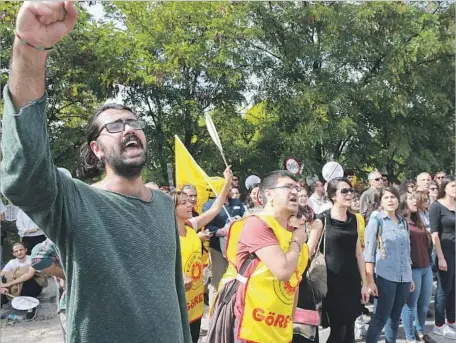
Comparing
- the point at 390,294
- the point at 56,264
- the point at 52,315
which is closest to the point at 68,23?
the point at 56,264

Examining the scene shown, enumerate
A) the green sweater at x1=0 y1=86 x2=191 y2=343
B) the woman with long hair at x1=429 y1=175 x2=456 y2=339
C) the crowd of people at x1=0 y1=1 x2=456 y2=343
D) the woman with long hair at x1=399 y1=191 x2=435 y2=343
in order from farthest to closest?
the woman with long hair at x1=429 y1=175 x2=456 y2=339 < the woman with long hair at x1=399 y1=191 x2=435 y2=343 < the green sweater at x1=0 y1=86 x2=191 y2=343 < the crowd of people at x1=0 y1=1 x2=456 y2=343

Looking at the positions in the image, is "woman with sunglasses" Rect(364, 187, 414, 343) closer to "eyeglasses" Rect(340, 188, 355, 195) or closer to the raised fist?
"eyeglasses" Rect(340, 188, 355, 195)

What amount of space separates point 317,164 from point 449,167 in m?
5.25

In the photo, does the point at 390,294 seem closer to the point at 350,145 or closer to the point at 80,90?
the point at 80,90

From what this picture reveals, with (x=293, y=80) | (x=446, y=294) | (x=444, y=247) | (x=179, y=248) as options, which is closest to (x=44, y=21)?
(x=179, y=248)

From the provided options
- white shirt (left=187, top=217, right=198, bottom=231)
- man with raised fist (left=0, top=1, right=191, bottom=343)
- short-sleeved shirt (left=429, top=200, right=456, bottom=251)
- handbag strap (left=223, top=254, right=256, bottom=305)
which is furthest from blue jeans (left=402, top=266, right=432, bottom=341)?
man with raised fist (left=0, top=1, right=191, bottom=343)

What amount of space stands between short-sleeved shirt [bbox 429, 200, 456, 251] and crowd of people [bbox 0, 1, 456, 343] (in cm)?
1

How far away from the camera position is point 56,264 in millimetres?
2020

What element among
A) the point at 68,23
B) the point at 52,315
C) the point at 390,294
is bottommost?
the point at 52,315

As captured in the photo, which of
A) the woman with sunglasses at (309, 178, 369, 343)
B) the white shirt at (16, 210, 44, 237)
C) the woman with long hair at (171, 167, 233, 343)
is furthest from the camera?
the white shirt at (16, 210, 44, 237)

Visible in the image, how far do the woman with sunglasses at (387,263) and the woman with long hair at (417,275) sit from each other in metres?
0.41

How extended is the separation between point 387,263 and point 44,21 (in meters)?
4.12

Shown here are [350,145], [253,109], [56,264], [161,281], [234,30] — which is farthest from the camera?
[253,109]

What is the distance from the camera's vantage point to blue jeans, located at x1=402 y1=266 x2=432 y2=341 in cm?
516
